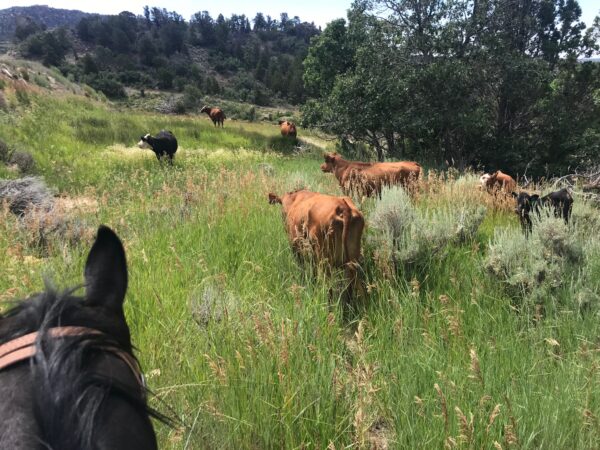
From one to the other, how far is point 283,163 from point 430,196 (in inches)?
403

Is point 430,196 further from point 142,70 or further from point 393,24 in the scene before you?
point 142,70

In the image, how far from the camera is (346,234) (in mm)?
4055

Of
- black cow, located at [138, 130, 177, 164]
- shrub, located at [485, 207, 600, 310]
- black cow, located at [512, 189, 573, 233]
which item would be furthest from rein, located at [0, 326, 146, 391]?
black cow, located at [138, 130, 177, 164]

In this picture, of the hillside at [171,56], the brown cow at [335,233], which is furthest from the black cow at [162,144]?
the hillside at [171,56]

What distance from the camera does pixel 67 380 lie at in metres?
0.90

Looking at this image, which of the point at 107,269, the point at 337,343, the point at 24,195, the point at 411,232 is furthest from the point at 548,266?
the point at 24,195

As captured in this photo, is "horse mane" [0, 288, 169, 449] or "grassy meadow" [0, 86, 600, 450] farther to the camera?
"grassy meadow" [0, 86, 600, 450]

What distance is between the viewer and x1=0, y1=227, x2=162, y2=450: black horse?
851mm

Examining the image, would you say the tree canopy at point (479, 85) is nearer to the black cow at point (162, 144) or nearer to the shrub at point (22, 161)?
the black cow at point (162, 144)

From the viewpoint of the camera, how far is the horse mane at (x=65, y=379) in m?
0.84

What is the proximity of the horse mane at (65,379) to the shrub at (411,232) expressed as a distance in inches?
125

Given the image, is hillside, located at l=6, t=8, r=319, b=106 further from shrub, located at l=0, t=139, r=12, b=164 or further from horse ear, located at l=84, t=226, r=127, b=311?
horse ear, located at l=84, t=226, r=127, b=311

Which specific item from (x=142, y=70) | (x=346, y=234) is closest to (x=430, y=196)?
(x=346, y=234)

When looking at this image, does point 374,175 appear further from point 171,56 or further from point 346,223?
point 171,56
